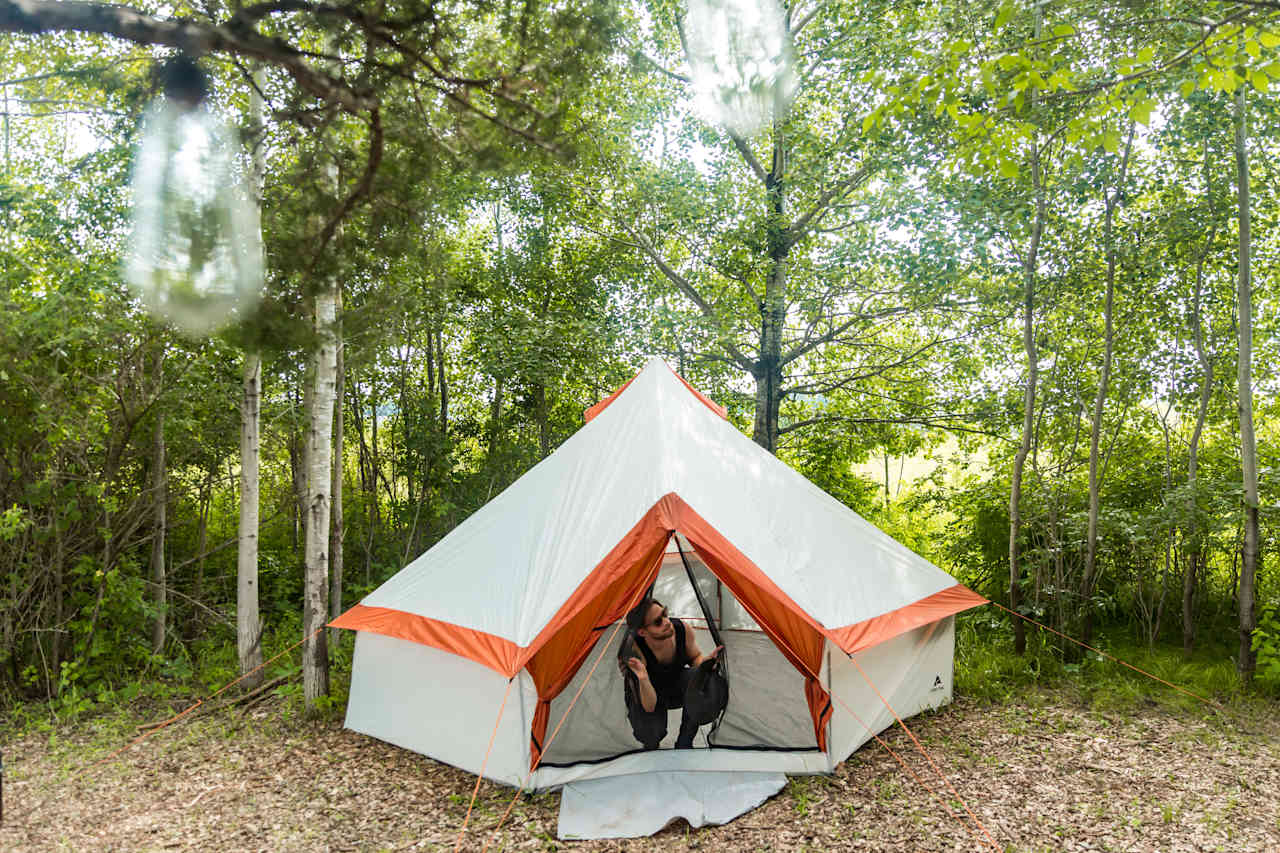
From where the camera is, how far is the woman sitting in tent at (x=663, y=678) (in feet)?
11.0

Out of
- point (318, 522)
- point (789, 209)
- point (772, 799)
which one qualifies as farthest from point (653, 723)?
point (789, 209)

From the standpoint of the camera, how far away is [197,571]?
5.50 meters

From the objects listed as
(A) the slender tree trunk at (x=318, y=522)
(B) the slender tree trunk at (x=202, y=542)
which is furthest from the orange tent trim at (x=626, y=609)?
(B) the slender tree trunk at (x=202, y=542)

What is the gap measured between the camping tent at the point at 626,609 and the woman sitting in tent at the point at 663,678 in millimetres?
108

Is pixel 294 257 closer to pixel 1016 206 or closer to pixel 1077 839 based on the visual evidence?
pixel 1077 839

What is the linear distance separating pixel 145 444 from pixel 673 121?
176 inches

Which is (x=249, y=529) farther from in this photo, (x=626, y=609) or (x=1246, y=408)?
(x=1246, y=408)

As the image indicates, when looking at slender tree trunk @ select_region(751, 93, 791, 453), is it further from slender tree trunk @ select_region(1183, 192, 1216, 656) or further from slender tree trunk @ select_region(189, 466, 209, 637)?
slender tree trunk @ select_region(189, 466, 209, 637)

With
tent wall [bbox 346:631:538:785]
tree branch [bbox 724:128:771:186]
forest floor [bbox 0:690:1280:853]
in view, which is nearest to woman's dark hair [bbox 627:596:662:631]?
tent wall [bbox 346:631:538:785]

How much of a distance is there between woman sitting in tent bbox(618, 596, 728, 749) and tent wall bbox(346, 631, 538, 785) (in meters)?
0.51

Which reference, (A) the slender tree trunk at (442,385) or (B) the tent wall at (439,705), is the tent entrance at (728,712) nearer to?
(B) the tent wall at (439,705)

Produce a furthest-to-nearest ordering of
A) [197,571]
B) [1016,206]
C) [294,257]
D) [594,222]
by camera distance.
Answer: [594,222] → [197,571] → [1016,206] → [294,257]

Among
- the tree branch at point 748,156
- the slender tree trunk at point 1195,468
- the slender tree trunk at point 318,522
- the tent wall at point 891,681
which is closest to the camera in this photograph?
the tent wall at point 891,681

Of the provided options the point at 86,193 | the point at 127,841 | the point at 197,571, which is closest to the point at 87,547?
the point at 197,571
